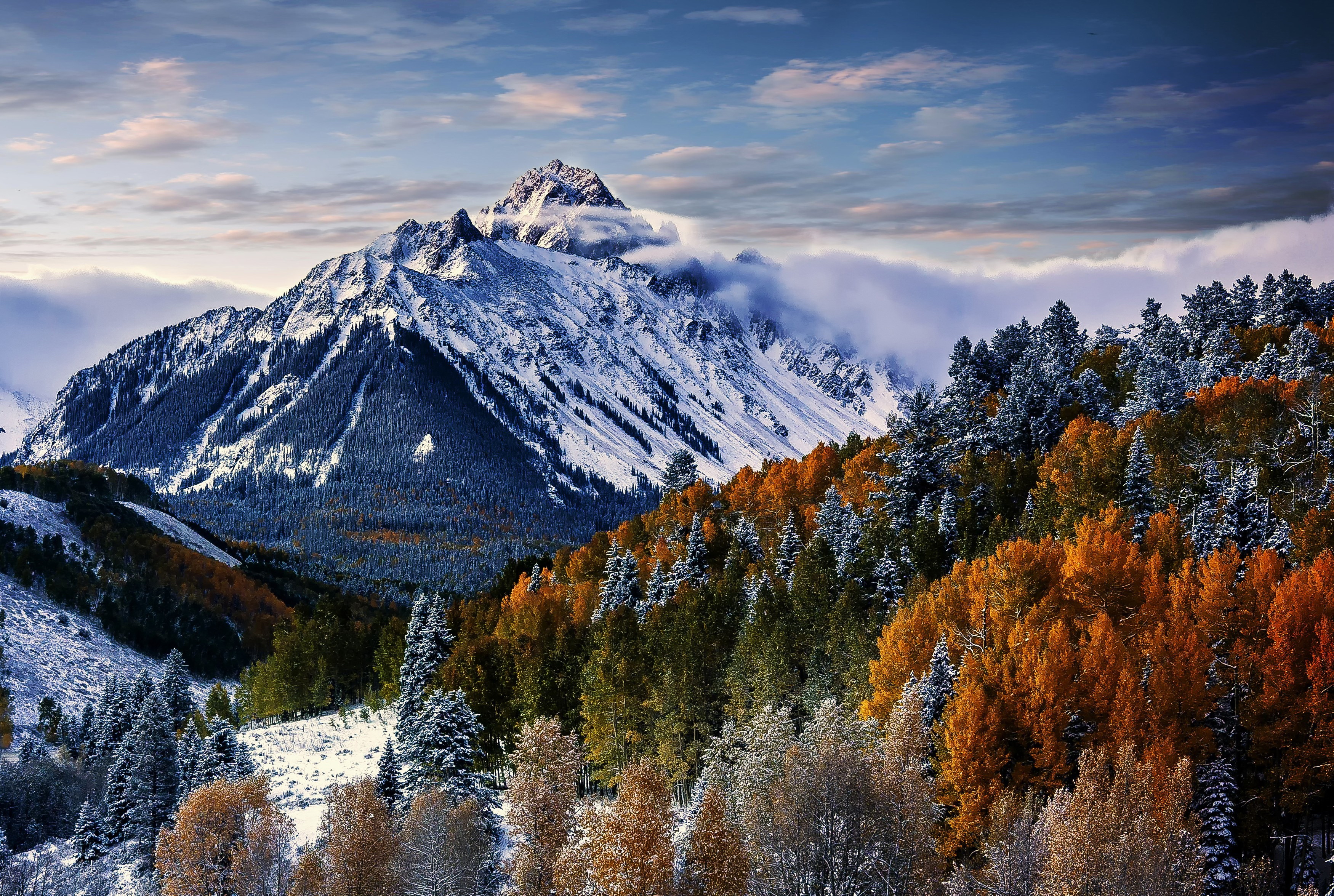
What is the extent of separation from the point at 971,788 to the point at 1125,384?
75.8 m

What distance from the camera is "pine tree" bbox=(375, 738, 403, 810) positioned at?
221 ft

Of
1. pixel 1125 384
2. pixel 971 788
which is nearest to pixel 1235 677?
pixel 971 788

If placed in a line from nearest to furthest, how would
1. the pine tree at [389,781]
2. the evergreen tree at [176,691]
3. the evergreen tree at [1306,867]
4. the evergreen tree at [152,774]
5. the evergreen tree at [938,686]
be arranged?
the evergreen tree at [1306,867] → the evergreen tree at [938,686] → the pine tree at [389,781] → the evergreen tree at [152,774] → the evergreen tree at [176,691]

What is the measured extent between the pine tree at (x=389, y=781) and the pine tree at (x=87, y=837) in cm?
2971

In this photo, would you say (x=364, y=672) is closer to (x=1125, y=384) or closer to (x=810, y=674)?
(x=810, y=674)

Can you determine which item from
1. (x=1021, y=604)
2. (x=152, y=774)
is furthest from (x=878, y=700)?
(x=152, y=774)

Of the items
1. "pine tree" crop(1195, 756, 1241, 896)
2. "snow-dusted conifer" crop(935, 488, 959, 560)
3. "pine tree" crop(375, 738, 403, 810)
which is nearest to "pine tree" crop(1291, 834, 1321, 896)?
"pine tree" crop(1195, 756, 1241, 896)

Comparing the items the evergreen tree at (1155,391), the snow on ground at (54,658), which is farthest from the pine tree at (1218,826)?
the snow on ground at (54,658)

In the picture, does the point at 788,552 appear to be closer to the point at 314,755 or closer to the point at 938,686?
the point at 938,686

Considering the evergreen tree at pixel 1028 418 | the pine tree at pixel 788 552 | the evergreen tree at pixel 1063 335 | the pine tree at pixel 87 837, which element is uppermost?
the evergreen tree at pixel 1063 335

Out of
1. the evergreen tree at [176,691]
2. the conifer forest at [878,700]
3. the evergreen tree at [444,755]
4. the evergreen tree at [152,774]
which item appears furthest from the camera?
the evergreen tree at [176,691]

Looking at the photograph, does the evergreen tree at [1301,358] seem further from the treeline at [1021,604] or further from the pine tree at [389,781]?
the pine tree at [389,781]

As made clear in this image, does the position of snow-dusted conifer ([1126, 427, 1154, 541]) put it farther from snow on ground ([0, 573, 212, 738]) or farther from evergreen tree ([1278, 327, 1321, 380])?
snow on ground ([0, 573, 212, 738])

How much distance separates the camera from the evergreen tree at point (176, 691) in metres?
92.1
